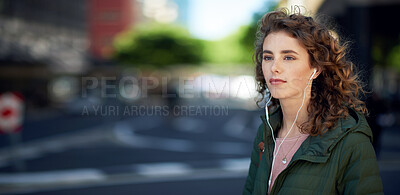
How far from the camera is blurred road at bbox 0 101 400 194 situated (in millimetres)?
6762

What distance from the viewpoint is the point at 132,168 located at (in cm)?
827

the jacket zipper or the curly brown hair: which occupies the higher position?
the curly brown hair

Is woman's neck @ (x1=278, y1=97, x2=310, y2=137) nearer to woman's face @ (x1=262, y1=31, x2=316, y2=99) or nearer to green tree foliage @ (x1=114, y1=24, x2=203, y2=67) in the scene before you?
woman's face @ (x1=262, y1=31, x2=316, y2=99)

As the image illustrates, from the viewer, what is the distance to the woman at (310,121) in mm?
1685

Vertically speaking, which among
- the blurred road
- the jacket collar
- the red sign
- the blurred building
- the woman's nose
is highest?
the blurred building

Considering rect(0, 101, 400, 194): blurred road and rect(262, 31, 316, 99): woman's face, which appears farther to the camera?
rect(0, 101, 400, 194): blurred road

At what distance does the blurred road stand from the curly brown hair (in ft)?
15.3

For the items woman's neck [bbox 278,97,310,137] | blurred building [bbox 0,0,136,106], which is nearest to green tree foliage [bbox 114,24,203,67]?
blurred building [bbox 0,0,136,106]

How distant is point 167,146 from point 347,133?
10.1 m

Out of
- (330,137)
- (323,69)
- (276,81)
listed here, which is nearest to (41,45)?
(276,81)

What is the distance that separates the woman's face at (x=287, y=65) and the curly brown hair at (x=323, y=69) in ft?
0.10

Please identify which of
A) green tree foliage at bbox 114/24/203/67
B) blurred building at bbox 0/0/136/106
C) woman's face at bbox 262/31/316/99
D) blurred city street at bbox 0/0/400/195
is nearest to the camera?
woman's face at bbox 262/31/316/99

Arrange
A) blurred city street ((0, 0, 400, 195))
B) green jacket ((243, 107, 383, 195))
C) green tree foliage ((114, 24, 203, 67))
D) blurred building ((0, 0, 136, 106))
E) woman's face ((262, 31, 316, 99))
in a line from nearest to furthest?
green jacket ((243, 107, 383, 195)), woman's face ((262, 31, 316, 99)), blurred city street ((0, 0, 400, 195)), blurred building ((0, 0, 136, 106)), green tree foliage ((114, 24, 203, 67))

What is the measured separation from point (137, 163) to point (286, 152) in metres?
7.29
